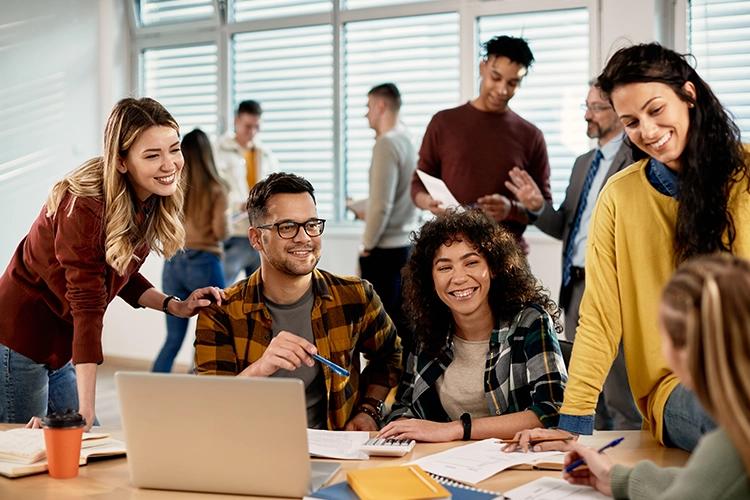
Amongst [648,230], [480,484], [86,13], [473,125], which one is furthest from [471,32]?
[480,484]

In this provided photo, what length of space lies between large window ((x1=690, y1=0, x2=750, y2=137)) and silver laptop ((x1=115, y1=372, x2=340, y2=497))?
146 inches

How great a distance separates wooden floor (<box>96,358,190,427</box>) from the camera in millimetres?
4549

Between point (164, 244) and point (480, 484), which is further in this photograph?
point (164, 244)

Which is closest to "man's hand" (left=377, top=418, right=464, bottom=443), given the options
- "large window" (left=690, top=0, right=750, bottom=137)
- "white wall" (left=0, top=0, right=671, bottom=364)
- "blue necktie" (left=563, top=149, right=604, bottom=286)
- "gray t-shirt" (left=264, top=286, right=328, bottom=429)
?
"gray t-shirt" (left=264, top=286, right=328, bottom=429)

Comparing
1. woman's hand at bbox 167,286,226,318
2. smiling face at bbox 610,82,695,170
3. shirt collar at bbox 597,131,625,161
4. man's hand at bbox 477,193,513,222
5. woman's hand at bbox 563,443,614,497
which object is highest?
shirt collar at bbox 597,131,625,161

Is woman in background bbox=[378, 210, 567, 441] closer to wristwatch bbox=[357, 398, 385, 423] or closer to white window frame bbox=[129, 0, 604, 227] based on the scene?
wristwatch bbox=[357, 398, 385, 423]

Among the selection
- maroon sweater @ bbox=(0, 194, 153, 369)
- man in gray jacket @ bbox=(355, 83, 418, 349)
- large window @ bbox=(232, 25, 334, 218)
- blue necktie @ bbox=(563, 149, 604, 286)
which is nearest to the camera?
maroon sweater @ bbox=(0, 194, 153, 369)

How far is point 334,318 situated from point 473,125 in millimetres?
1465

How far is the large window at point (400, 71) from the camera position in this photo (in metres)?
5.13

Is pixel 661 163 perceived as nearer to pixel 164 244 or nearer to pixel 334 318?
pixel 334 318

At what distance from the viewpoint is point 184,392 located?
140 centimetres

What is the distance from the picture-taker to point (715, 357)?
1.02 m

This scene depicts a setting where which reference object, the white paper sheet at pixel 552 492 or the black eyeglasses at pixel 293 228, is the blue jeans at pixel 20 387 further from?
the white paper sheet at pixel 552 492

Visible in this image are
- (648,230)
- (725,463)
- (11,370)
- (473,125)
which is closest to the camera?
(725,463)
